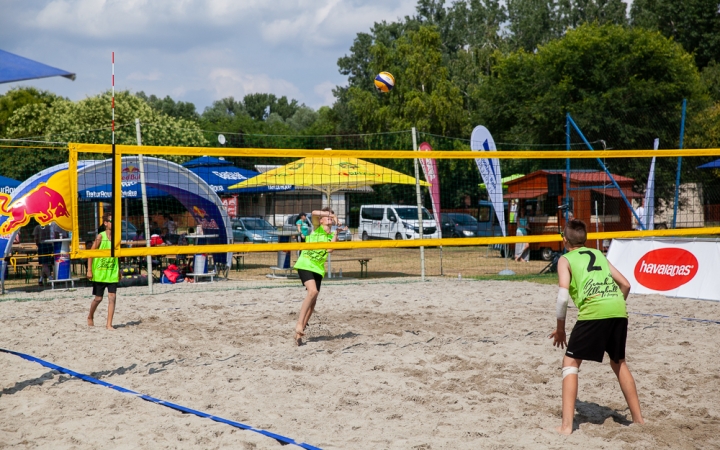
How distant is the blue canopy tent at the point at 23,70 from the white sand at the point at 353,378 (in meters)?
2.12

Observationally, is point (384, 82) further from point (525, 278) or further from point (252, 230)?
point (252, 230)

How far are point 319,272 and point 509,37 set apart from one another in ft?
140

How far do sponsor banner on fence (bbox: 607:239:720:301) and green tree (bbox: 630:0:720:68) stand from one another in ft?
103

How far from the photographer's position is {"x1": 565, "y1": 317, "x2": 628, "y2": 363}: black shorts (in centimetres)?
418

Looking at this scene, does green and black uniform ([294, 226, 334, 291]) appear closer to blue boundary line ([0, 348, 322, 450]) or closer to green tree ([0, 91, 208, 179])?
blue boundary line ([0, 348, 322, 450])

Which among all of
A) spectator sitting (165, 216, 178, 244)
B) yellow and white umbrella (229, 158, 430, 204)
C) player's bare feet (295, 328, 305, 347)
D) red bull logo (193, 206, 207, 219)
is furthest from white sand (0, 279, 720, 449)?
red bull logo (193, 206, 207, 219)

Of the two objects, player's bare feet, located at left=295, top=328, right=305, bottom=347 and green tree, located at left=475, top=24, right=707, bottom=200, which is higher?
green tree, located at left=475, top=24, right=707, bottom=200

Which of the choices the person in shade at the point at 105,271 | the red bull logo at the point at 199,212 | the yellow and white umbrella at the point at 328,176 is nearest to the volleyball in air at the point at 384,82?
the yellow and white umbrella at the point at 328,176

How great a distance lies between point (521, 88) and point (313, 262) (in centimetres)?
2474

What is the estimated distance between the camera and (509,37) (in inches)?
1827

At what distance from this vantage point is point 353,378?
216 inches

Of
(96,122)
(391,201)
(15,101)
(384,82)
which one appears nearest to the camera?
(384,82)

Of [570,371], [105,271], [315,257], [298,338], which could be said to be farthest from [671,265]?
[105,271]

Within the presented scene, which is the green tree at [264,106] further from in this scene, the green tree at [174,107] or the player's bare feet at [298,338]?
the player's bare feet at [298,338]
